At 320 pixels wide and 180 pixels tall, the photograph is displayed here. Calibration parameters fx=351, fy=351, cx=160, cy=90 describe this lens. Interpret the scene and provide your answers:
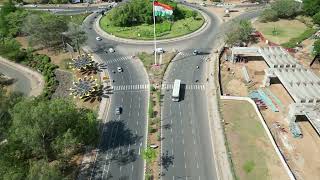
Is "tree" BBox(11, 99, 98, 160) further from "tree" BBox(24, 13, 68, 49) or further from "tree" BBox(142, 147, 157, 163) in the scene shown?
"tree" BBox(24, 13, 68, 49)

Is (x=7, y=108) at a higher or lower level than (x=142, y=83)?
higher

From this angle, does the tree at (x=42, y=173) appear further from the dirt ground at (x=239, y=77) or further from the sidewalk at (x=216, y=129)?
the dirt ground at (x=239, y=77)

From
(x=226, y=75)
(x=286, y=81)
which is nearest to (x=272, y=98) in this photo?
(x=286, y=81)

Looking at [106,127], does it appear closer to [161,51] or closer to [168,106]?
[168,106]

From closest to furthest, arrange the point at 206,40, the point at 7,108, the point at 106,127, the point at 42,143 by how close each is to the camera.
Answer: the point at 42,143 → the point at 7,108 → the point at 106,127 → the point at 206,40

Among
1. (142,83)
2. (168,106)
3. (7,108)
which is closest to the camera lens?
(7,108)

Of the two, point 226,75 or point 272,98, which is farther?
point 226,75
